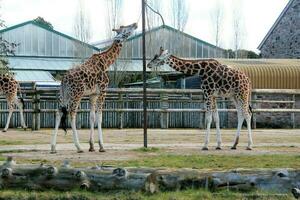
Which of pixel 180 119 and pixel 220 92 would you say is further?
pixel 180 119

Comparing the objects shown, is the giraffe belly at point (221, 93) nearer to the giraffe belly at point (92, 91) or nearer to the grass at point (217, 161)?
the grass at point (217, 161)

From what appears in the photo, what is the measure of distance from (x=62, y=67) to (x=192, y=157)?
106 ft

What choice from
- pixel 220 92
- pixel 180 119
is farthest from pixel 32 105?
pixel 220 92

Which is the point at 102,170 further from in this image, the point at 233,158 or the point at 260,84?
the point at 260,84

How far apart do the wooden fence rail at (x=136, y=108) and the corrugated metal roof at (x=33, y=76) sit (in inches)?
561

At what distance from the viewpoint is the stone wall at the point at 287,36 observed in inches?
1676

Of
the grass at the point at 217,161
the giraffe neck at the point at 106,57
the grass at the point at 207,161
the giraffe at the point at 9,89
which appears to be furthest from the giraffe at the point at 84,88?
the giraffe at the point at 9,89

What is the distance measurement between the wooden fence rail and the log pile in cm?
1490

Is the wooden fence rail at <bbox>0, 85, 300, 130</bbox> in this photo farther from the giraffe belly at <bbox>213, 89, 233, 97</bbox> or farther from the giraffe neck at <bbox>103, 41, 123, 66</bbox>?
the giraffe belly at <bbox>213, 89, 233, 97</bbox>

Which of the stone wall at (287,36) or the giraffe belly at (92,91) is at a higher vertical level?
the stone wall at (287,36)

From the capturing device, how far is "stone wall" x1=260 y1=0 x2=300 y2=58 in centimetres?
4256

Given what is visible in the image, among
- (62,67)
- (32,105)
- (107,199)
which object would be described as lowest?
(107,199)

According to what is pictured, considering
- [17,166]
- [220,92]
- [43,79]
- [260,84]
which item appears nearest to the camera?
[17,166]

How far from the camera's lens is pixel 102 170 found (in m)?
9.27
